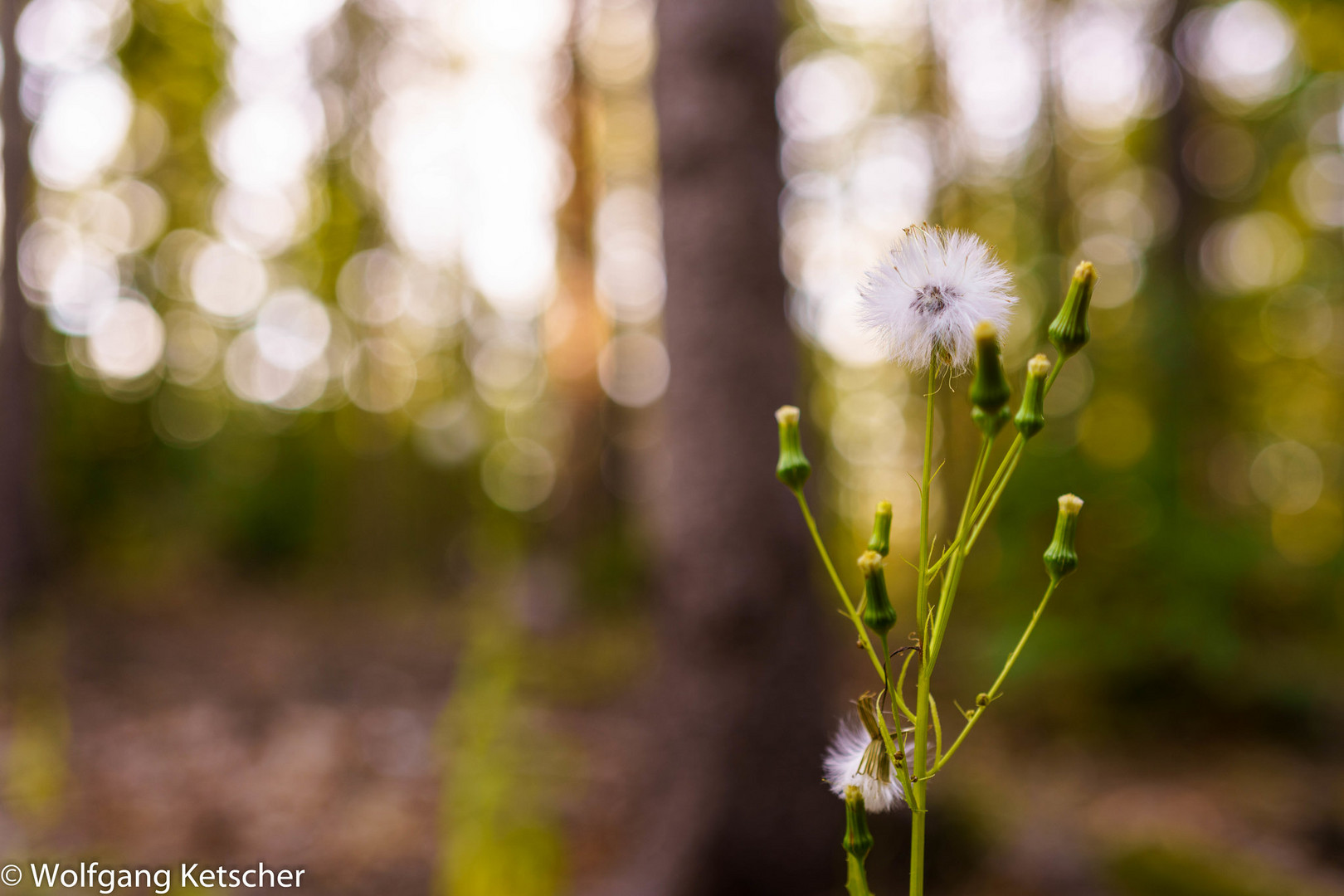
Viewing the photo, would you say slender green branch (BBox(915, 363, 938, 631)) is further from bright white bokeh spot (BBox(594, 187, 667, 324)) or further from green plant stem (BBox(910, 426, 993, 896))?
bright white bokeh spot (BBox(594, 187, 667, 324))

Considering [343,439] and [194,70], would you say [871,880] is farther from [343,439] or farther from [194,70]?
[343,439]

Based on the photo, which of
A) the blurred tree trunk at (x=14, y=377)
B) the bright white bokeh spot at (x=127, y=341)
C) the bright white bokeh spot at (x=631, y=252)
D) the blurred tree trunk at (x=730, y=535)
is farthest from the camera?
the bright white bokeh spot at (x=631, y=252)

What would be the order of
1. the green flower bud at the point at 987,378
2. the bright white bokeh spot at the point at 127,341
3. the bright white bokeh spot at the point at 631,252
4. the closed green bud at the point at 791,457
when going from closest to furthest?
the green flower bud at the point at 987,378 → the closed green bud at the point at 791,457 → the bright white bokeh spot at the point at 127,341 → the bright white bokeh spot at the point at 631,252

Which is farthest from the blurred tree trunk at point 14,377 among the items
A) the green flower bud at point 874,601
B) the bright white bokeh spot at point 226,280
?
the green flower bud at point 874,601

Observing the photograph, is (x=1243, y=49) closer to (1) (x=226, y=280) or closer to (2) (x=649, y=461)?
(2) (x=649, y=461)

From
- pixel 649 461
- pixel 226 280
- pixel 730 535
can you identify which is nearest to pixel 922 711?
pixel 730 535

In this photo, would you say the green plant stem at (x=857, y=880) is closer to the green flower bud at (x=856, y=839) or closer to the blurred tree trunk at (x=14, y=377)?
the green flower bud at (x=856, y=839)
